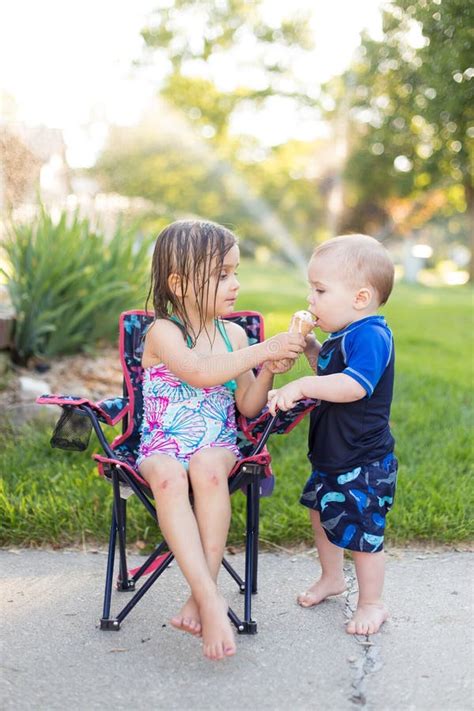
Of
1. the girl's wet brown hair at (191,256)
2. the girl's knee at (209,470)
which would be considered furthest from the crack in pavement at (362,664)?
the girl's wet brown hair at (191,256)

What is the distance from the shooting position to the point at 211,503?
2266 millimetres

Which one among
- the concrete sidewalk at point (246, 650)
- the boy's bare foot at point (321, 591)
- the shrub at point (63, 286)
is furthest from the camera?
the shrub at point (63, 286)

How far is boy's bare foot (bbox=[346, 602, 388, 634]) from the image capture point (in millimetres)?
2379

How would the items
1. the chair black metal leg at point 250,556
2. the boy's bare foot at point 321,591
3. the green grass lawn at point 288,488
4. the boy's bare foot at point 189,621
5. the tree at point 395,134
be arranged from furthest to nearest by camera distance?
the tree at point 395,134, the green grass lawn at point 288,488, the boy's bare foot at point 321,591, the chair black metal leg at point 250,556, the boy's bare foot at point 189,621

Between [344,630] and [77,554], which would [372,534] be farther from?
[77,554]

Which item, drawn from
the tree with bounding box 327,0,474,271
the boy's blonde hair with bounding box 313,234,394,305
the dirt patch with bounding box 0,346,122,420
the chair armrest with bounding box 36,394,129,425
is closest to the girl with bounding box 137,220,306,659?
the chair armrest with bounding box 36,394,129,425

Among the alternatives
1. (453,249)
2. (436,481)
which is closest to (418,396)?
(436,481)

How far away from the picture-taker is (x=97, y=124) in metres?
24.5

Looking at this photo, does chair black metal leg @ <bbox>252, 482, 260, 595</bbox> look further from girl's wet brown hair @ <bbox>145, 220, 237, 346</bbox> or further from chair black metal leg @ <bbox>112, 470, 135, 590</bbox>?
girl's wet brown hair @ <bbox>145, 220, 237, 346</bbox>

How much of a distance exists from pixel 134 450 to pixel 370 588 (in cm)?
85

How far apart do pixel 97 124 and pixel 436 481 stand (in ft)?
75.0

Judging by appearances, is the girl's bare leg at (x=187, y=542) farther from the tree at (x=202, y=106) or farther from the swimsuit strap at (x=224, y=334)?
the tree at (x=202, y=106)

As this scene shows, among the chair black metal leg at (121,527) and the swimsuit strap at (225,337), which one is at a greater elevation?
the swimsuit strap at (225,337)

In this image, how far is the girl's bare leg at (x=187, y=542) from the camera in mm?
2115
